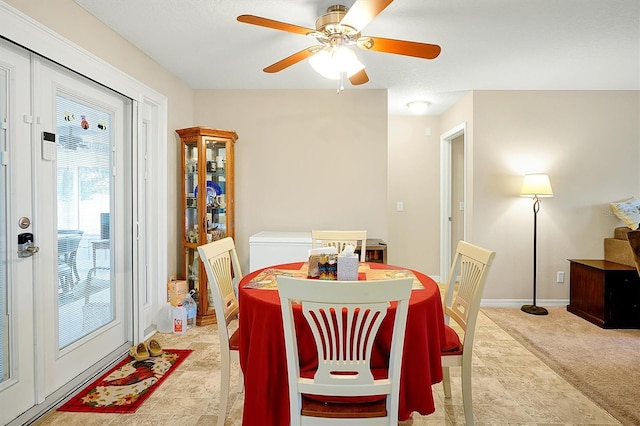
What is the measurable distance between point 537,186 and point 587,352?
1.63 meters

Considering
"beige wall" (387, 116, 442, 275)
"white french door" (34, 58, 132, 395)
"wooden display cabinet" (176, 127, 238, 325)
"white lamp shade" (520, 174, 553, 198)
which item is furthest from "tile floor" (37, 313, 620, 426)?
"beige wall" (387, 116, 442, 275)

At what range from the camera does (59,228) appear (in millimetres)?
2293

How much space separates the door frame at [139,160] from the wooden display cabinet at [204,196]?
22 centimetres

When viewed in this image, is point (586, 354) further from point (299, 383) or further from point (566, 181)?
point (299, 383)

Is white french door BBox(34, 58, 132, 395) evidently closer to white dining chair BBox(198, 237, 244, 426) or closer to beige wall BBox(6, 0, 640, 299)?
white dining chair BBox(198, 237, 244, 426)

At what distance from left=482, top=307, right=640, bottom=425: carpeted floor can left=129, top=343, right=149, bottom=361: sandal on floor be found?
119 inches

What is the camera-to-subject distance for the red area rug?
214cm

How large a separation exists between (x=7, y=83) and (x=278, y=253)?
2.29 meters

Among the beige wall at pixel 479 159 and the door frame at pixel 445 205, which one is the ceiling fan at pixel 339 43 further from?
the door frame at pixel 445 205

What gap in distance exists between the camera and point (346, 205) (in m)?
4.10

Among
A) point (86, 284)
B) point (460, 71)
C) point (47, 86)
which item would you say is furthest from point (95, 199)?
point (460, 71)

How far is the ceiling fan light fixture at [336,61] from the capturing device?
83.5 inches

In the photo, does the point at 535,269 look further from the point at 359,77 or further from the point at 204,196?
the point at 204,196

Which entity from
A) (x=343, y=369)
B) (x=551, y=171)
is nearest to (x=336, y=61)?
(x=343, y=369)
